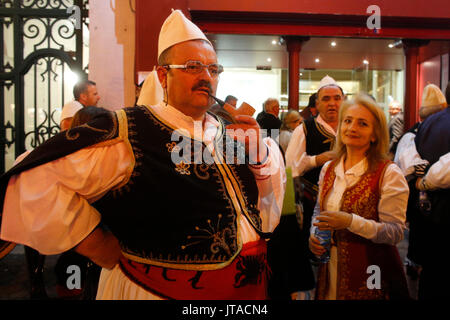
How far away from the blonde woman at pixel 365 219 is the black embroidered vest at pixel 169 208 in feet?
2.69

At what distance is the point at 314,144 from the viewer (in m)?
3.39

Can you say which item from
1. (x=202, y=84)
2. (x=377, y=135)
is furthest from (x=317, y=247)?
(x=202, y=84)

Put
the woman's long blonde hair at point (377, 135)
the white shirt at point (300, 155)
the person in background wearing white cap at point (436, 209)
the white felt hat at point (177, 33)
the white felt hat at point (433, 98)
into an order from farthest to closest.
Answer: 1. the white felt hat at point (433, 98)
2. the white shirt at point (300, 155)
3. the person in background wearing white cap at point (436, 209)
4. the woman's long blonde hair at point (377, 135)
5. the white felt hat at point (177, 33)

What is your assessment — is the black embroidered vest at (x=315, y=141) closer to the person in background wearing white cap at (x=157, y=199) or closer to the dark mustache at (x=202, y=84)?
the person in background wearing white cap at (x=157, y=199)

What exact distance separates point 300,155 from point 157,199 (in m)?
2.33

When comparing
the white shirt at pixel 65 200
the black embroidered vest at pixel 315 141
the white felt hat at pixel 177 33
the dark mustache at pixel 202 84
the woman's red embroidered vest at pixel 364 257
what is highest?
the white felt hat at pixel 177 33

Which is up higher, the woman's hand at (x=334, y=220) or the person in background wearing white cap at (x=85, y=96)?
the person in background wearing white cap at (x=85, y=96)

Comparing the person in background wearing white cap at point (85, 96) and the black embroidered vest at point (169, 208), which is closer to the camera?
the black embroidered vest at point (169, 208)

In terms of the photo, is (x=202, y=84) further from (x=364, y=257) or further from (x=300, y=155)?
(x=300, y=155)

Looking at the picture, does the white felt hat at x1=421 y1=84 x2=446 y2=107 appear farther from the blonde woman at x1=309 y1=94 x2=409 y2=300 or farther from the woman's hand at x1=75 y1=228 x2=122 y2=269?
the woman's hand at x1=75 y1=228 x2=122 y2=269

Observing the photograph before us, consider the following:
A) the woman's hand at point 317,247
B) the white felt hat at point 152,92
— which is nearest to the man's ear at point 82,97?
the white felt hat at point 152,92

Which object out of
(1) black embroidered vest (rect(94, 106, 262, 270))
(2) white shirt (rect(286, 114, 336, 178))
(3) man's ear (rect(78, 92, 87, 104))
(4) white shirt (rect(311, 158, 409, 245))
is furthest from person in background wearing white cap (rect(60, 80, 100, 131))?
(4) white shirt (rect(311, 158, 409, 245))

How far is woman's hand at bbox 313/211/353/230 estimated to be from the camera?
197 cm

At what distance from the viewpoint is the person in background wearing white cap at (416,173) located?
3.12 m
